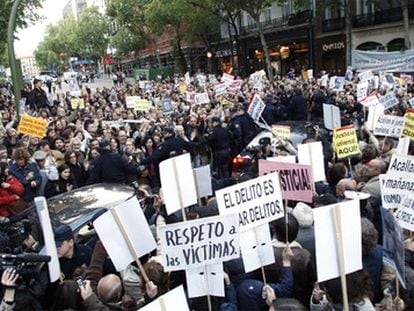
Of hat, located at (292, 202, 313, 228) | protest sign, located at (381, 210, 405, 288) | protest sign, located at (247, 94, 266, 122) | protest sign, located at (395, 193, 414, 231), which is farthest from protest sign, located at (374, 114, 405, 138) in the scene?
protest sign, located at (381, 210, 405, 288)

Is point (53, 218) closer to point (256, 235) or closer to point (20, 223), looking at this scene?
point (20, 223)

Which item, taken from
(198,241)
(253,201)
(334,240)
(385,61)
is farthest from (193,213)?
(385,61)

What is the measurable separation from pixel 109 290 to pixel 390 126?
18.0ft

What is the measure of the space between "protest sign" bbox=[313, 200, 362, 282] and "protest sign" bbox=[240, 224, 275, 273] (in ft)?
2.06

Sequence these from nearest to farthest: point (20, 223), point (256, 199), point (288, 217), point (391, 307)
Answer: point (391, 307)
point (256, 199)
point (288, 217)
point (20, 223)

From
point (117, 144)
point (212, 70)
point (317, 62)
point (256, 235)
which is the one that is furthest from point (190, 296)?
point (212, 70)

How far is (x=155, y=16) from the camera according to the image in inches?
1640

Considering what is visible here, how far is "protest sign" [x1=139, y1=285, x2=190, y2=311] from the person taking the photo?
266 cm

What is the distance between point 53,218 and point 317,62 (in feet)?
114

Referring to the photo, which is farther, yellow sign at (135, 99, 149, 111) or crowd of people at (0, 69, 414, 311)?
yellow sign at (135, 99, 149, 111)

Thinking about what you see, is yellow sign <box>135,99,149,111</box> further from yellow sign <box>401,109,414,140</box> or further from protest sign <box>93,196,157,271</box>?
protest sign <box>93,196,157,271</box>

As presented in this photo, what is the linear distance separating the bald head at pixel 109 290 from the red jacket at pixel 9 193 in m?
3.41

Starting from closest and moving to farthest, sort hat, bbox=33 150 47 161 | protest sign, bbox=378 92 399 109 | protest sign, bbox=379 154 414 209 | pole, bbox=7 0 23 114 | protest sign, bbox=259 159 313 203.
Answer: protest sign, bbox=379 154 414 209
protest sign, bbox=259 159 313 203
hat, bbox=33 150 47 161
pole, bbox=7 0 23 114
protest sign, bbox=378 92 399 109

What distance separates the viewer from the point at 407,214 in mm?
4055
